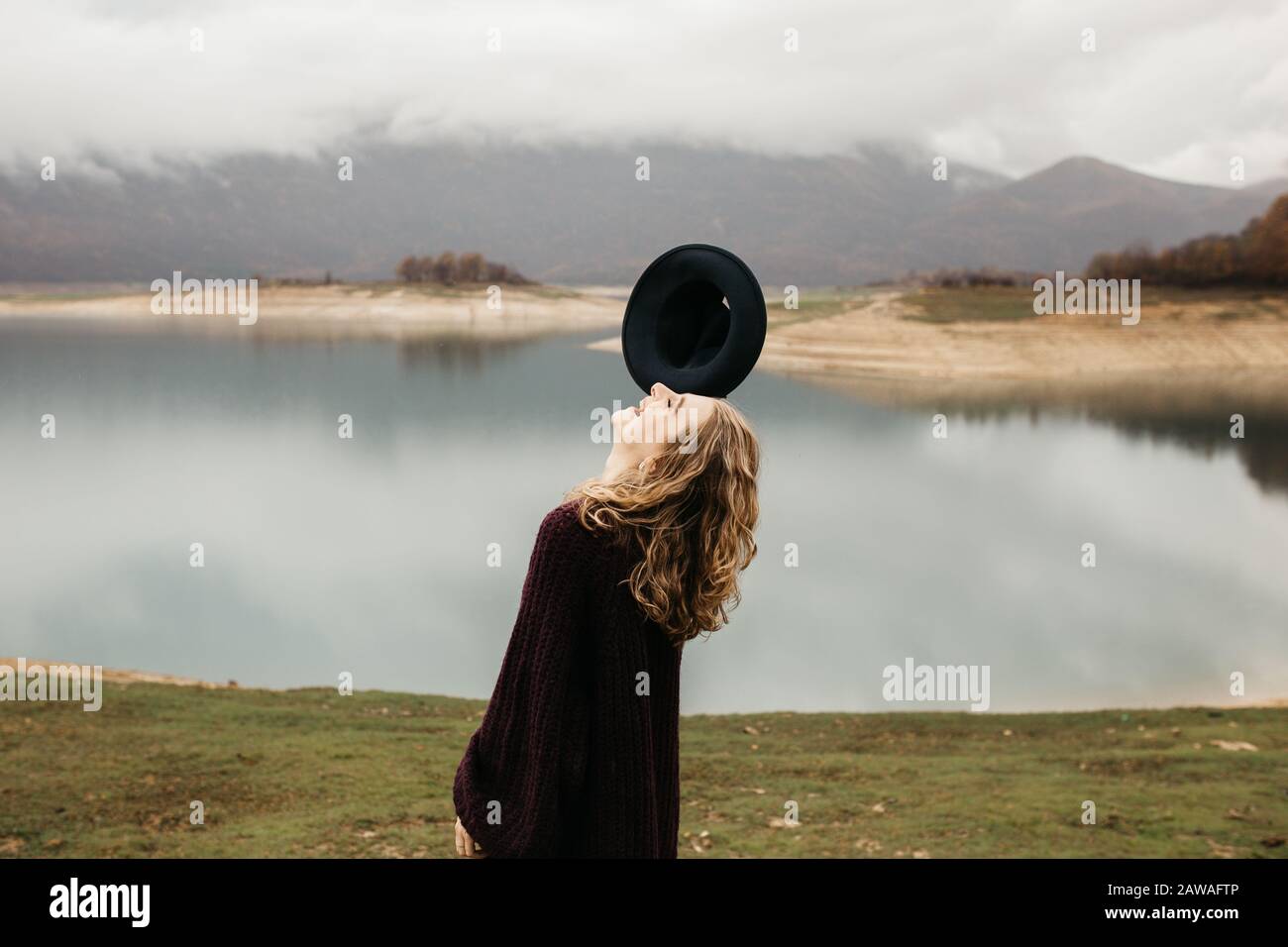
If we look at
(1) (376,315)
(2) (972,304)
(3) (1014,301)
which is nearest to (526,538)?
(2) (972,304)

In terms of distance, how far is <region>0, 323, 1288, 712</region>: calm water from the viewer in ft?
61.3

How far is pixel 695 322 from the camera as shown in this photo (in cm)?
250

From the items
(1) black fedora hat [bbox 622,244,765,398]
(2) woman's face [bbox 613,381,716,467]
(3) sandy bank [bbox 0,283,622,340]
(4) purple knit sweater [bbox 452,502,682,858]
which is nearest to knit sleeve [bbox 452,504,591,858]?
(4) purple knit sweater [bbox 452,502,682,858]

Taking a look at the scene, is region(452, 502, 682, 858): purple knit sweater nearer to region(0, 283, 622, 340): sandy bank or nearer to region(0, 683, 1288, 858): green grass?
region(0, 683, 1288, 858): green grass

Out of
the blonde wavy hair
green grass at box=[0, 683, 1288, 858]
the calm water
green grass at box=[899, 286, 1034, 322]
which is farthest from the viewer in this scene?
green grass at box=[899, 286, 1034, 322]

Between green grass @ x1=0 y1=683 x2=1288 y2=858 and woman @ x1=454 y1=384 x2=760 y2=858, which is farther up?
woman @ x1=454 y1=384 x2=760 y2=858

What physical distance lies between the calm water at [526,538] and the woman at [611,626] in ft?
41.9

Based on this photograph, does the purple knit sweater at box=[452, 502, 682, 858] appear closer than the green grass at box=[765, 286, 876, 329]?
Yes

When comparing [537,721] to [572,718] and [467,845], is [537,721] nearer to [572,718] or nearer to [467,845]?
[572,718]

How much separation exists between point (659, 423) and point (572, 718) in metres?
0.69

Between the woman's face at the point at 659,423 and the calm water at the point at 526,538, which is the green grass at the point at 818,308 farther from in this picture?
the woman's face at the point at 659,423

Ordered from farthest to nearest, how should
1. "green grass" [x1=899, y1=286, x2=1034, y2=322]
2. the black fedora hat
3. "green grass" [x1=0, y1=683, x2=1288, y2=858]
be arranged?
"green grass" [x1=899, y1=286, x2=1034, y2=322] → "green grass" [x1=0, y1=683, x2=1288, y2=858] → the black fedora hat

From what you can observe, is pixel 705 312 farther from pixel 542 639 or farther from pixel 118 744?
pixel 118 744
